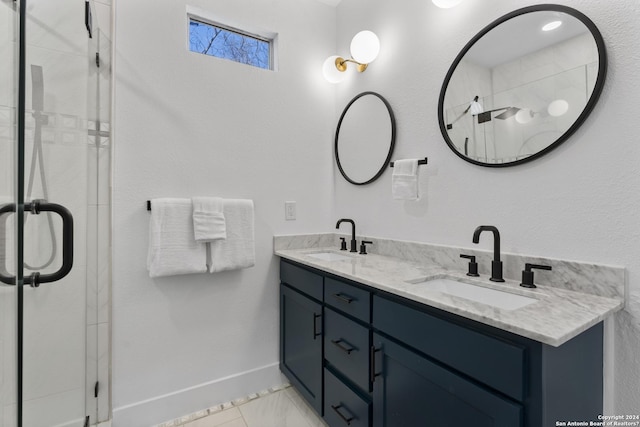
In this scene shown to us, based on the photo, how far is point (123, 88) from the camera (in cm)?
156

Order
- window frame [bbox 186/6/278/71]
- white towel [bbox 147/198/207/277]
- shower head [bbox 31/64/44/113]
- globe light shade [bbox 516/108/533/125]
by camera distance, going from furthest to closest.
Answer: window frame [bbox 186/6/278/71]
white towel [bbox 147/198/207/277]
globe light shade [bbox 516/108/533/125]
shower head [bbox 31/64/44/113]

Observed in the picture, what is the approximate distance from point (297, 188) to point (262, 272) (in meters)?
0.60

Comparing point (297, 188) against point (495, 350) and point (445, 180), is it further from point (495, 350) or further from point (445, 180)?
point (495, 350)

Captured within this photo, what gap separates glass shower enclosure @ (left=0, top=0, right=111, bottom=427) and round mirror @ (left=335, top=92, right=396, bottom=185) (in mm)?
1364

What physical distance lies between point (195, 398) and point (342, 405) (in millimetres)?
903

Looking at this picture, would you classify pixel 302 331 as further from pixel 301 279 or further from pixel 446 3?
pixel 446 3

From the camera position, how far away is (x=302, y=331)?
5.52 ft

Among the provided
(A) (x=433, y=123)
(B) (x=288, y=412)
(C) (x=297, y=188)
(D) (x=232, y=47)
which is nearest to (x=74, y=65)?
(D) (x=232, y=47)

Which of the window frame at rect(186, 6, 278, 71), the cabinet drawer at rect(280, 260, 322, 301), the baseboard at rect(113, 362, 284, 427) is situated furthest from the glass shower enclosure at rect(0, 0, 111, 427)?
the cabinet drawer at rect(280, 260, 322, 301)

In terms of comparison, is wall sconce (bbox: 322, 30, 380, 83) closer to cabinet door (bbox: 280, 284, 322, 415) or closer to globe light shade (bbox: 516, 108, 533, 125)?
globe light shade (bbox: 516, 108, 533, 125)

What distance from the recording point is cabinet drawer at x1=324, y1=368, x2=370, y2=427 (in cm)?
124

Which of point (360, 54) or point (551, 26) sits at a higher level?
point (360, 54)

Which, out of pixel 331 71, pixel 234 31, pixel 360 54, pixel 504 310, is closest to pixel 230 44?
pixel 234 31

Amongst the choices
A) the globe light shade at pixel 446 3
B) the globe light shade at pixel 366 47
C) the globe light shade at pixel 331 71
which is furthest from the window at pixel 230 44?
the globe light shade at pixel 446 3
